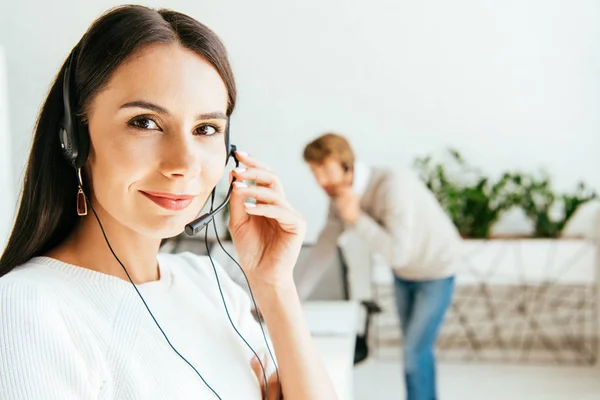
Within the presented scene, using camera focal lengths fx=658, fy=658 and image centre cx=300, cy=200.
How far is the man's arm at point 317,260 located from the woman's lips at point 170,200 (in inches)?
73.3

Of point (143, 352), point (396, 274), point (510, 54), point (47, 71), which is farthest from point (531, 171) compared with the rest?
point (143, 352)

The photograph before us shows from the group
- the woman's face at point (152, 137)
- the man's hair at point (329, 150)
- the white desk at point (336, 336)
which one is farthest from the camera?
the man's hair at point (329, 150)

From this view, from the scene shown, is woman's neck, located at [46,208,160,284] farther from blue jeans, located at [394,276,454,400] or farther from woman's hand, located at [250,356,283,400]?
blue jeans, located at [394,276,454,400]

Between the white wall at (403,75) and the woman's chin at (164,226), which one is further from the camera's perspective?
the white wall at (403,75)

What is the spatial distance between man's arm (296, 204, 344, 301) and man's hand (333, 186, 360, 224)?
0.12 meters

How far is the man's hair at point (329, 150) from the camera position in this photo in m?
2.51

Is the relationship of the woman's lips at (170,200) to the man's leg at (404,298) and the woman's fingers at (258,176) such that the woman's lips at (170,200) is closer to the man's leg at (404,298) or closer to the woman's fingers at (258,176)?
the woman's fingers at (258,176)

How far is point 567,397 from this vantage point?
3.08 metres

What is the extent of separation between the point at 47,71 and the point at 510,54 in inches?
110

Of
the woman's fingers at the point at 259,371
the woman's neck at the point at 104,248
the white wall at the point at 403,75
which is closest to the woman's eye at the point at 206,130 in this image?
the woman's neck at the point at 104,248

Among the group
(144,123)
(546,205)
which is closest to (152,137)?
(144,123)

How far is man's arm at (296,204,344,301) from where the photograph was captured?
8.46 feet

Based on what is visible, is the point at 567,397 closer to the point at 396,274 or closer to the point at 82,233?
the point at 396,274

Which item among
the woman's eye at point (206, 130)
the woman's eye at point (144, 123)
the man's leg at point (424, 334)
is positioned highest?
the woman's eye at point (144, 123)
